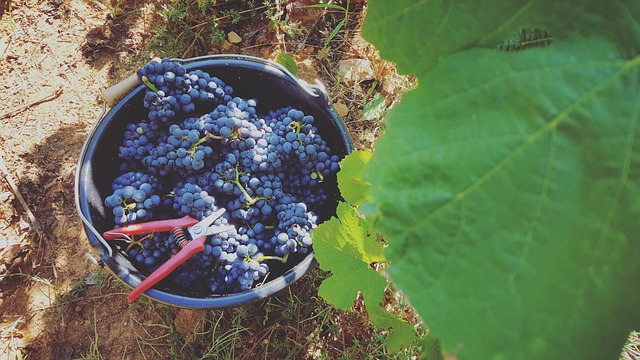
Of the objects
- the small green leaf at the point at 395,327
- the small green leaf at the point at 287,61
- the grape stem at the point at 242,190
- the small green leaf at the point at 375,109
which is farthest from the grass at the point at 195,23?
the small green leaf at the point at 395,327

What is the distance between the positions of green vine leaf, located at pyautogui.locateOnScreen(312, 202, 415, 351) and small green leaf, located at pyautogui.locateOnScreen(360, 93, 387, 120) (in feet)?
3.06

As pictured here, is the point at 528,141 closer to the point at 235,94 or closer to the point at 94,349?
the point at 235,94

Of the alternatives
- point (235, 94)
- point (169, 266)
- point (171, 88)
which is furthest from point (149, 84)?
point (169, 266)

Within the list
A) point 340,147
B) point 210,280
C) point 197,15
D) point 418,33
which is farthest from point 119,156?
point 418,33

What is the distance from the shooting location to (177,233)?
5.89ft

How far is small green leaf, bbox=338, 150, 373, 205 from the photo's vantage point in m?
1.54

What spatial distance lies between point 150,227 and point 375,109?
1.23 metres

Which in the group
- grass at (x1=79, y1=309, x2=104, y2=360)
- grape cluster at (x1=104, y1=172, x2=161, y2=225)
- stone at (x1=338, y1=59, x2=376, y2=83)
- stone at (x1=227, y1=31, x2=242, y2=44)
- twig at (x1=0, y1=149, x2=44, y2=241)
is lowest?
grass at (x1=79, y1=309, x2=104, y2=360)

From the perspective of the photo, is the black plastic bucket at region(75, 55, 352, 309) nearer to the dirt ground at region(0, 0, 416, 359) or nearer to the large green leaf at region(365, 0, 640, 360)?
the dirt ground at region(0, 0, 416, 359)

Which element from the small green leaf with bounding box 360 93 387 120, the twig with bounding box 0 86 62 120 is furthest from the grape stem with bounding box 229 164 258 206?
the twig with bounding box 0 86 62 120

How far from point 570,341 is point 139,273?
1451 millimetres

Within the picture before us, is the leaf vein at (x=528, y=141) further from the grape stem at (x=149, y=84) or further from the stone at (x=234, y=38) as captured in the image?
the stone at (x=234, y=38)

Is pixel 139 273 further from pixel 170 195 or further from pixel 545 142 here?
pixel 545 142

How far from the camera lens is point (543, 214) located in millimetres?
747
